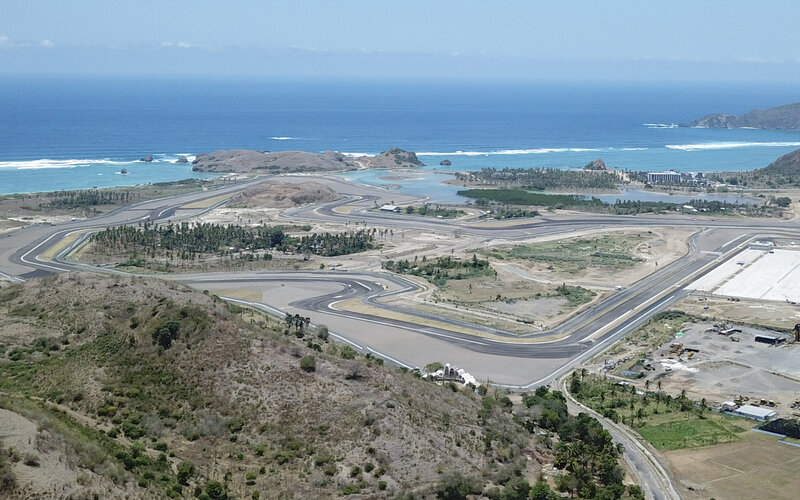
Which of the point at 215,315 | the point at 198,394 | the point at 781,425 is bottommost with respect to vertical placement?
the point at 781,425

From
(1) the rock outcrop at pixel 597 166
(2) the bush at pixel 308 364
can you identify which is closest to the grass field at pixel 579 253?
(2) the bush at pixel 308 364

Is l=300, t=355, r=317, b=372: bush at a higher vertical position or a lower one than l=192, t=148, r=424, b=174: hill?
lower

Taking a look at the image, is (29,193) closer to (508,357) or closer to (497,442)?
(508,357)

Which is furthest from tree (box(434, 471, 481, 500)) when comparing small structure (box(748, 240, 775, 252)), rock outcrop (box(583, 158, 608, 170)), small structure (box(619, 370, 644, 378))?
rock outcrop (box(583, 158, 608, 170))

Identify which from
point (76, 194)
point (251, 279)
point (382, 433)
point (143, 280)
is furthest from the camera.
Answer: point (76, 194)

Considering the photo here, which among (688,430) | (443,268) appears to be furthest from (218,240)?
(688,430)

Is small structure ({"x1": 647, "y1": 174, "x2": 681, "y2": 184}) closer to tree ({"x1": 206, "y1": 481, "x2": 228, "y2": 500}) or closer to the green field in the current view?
the green field

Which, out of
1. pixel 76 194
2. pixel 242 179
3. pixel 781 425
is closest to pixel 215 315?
pixel 781 425
